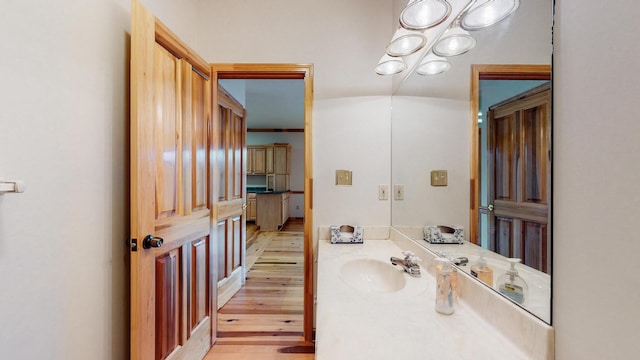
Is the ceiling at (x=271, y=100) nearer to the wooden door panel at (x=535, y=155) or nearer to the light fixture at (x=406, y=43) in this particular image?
the light fixture at (x=406, y=43)

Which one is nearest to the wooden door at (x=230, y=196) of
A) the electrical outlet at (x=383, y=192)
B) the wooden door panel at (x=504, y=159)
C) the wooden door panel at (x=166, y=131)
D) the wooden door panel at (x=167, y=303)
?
the wooden door panel at (x=166, y=131)

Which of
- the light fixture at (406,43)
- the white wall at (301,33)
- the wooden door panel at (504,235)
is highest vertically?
the white wall at (301,33)

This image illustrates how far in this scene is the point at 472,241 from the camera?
1.07 meters

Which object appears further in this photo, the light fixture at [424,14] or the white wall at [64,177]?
the light fixture at [424,14]

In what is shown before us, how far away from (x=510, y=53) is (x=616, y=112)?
43cm

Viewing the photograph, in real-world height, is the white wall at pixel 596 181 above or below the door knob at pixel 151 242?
above

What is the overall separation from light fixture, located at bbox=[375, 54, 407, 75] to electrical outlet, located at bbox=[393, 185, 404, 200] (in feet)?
2.58

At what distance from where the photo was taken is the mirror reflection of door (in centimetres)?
69

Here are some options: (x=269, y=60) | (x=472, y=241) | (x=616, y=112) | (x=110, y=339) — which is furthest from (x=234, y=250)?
(x=616, y=112)

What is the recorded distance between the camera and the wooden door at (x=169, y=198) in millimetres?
1162

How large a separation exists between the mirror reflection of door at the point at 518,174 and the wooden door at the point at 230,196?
208 centimetres

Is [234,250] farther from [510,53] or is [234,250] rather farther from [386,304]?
[510,53]

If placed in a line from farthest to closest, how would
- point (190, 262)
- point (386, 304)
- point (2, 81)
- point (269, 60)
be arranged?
point (269, 60) → point (190, 262) → point (386, 304) → point (2, 81)

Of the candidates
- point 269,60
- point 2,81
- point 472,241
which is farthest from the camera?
point 269,60
